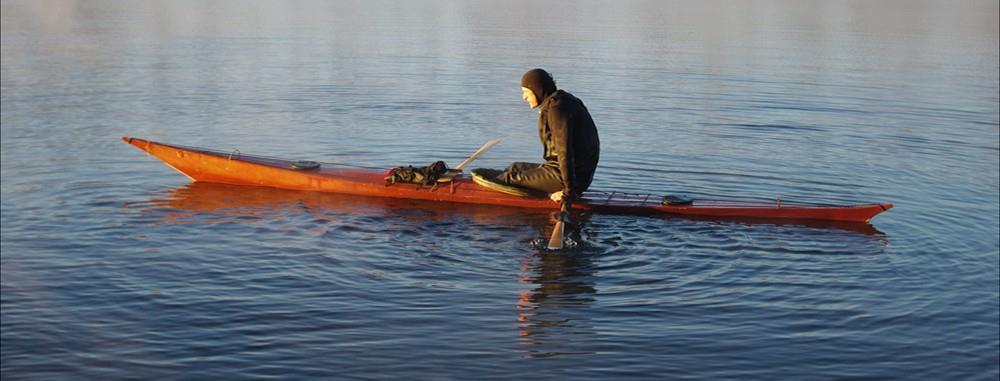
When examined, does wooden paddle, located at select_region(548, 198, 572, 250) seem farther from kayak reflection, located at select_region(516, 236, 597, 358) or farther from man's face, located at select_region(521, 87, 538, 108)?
man's face, located at select_region(521, 87, 538, 108)

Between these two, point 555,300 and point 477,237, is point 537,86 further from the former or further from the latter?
point 555,300

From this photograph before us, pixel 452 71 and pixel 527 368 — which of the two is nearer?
pixel 527 368

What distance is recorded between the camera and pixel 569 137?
35.2ft

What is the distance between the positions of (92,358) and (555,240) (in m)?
4.25

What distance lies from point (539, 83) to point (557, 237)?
1536mm

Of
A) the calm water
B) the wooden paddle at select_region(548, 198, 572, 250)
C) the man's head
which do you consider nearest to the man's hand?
the calm water

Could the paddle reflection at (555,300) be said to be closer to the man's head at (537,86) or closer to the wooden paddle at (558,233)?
the wooden paddle at (558,233)

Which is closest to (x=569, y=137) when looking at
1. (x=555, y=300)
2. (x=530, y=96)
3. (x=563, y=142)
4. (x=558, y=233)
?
(x=563, y=142)

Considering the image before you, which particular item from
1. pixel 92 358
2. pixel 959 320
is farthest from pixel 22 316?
pixel 959 320

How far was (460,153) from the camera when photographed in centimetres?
1520

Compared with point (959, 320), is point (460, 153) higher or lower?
higher

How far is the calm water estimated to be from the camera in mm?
7625

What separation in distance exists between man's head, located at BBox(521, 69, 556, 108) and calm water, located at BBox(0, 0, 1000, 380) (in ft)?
4.15

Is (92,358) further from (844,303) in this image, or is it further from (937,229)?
(937,229)
